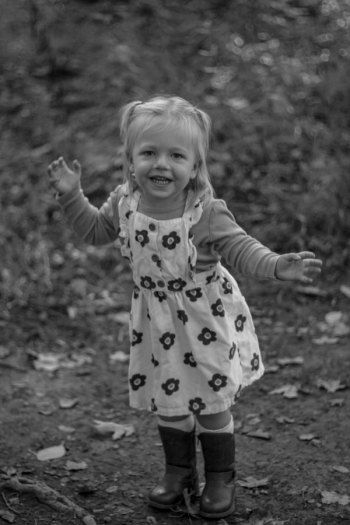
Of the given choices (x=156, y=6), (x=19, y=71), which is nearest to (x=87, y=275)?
(x=19, y=71)

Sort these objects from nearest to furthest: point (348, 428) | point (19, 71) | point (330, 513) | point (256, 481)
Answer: point (330, 513)
point (256, 481)
point (348, 428)
point (19, 71)

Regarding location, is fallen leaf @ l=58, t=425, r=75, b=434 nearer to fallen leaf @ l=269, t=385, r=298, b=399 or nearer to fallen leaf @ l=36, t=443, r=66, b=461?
fallen leaf @ l=36, t=443, r=66, b=461

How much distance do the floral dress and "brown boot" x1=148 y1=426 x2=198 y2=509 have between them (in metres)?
0.22

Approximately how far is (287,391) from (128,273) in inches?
82.9

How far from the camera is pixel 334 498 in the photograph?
295 cm

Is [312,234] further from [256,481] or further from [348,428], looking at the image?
[256,481]

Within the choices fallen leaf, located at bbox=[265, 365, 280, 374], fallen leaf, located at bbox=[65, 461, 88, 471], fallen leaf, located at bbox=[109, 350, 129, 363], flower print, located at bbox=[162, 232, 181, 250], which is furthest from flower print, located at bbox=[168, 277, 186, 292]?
fallen leaf, located at bbox=[109, 350, 129, 363]

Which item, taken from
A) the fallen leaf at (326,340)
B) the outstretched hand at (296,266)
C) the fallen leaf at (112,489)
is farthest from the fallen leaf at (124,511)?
the fallen leaf at (326,340)

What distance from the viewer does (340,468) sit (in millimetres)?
3193

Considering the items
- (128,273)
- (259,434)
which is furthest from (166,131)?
(128,273)

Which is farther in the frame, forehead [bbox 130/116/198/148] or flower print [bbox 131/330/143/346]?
flower print [bbox 131/330/143/346]

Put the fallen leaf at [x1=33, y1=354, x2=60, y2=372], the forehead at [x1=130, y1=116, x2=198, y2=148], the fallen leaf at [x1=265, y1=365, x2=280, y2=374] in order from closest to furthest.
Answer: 1. the forehead at [x1=130, y1=116, x2=198, y2=148]
2. the fallen leaf at [x1=265, y1=365, x2=280, y2=374]
3. the fallen leaf at [x1=33, y1=354, x2=60, y2=372]

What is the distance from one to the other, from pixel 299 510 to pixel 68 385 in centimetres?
184

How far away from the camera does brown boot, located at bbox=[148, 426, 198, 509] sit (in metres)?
2.96
